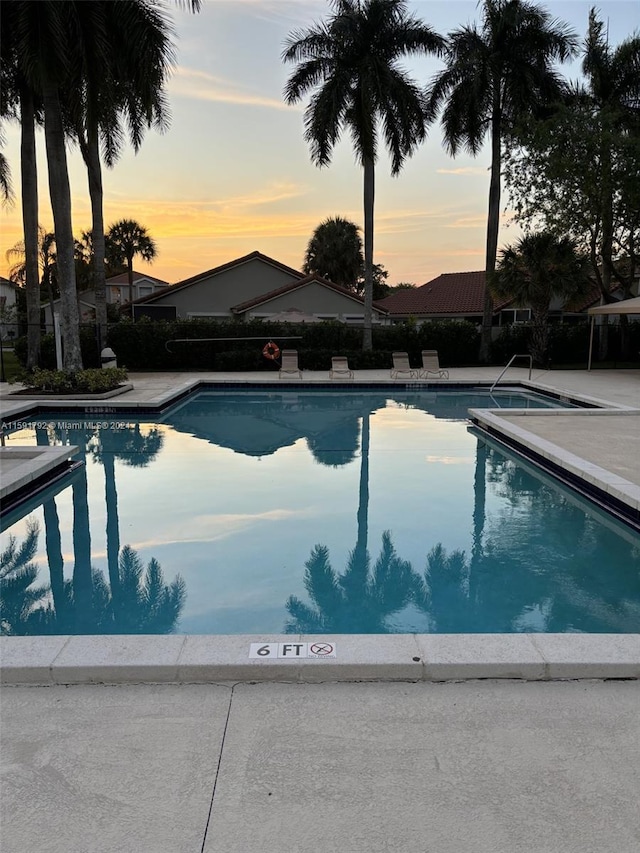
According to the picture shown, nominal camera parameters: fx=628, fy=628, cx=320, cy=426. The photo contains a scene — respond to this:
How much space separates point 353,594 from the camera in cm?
514

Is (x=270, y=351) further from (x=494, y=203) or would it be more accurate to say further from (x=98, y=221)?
(x=494, y=203)

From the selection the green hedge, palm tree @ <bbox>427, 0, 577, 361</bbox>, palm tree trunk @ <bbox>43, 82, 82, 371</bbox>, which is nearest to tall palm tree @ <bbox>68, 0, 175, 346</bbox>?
palm tree trunk @ <bbox>43, 82, 82, 371</bbox>

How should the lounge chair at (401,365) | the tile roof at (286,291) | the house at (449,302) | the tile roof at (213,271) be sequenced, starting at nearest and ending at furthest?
the lounge chair at (401,365), the tile roof at (286,291), the tile roof at (213,271), the house at (449,302)

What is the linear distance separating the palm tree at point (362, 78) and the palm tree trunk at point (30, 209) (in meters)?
8.49

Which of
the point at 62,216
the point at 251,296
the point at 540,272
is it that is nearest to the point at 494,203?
the point at 540,272

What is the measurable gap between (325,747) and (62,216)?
1502 cm

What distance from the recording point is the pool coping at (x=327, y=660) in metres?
3.24

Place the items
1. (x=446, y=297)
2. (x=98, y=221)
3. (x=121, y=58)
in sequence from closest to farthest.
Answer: (x=121, y=58) → (x=98, y=221) → (x=446, y=297)

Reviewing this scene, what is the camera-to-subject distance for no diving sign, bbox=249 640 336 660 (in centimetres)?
335

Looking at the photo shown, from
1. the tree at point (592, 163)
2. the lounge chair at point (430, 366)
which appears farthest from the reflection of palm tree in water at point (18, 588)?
the tree at point (592, 163)

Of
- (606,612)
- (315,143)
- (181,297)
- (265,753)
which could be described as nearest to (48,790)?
(265,753)

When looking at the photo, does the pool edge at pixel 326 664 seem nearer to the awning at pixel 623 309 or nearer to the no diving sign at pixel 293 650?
the no diving sign at pixel 293 650

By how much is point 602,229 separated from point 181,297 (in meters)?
18.6

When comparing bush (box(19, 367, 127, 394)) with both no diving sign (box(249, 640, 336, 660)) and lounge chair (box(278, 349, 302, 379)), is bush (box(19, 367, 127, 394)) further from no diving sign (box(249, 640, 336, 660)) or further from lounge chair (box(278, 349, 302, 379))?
no diving sign (box(249, 640, 336, 660))
